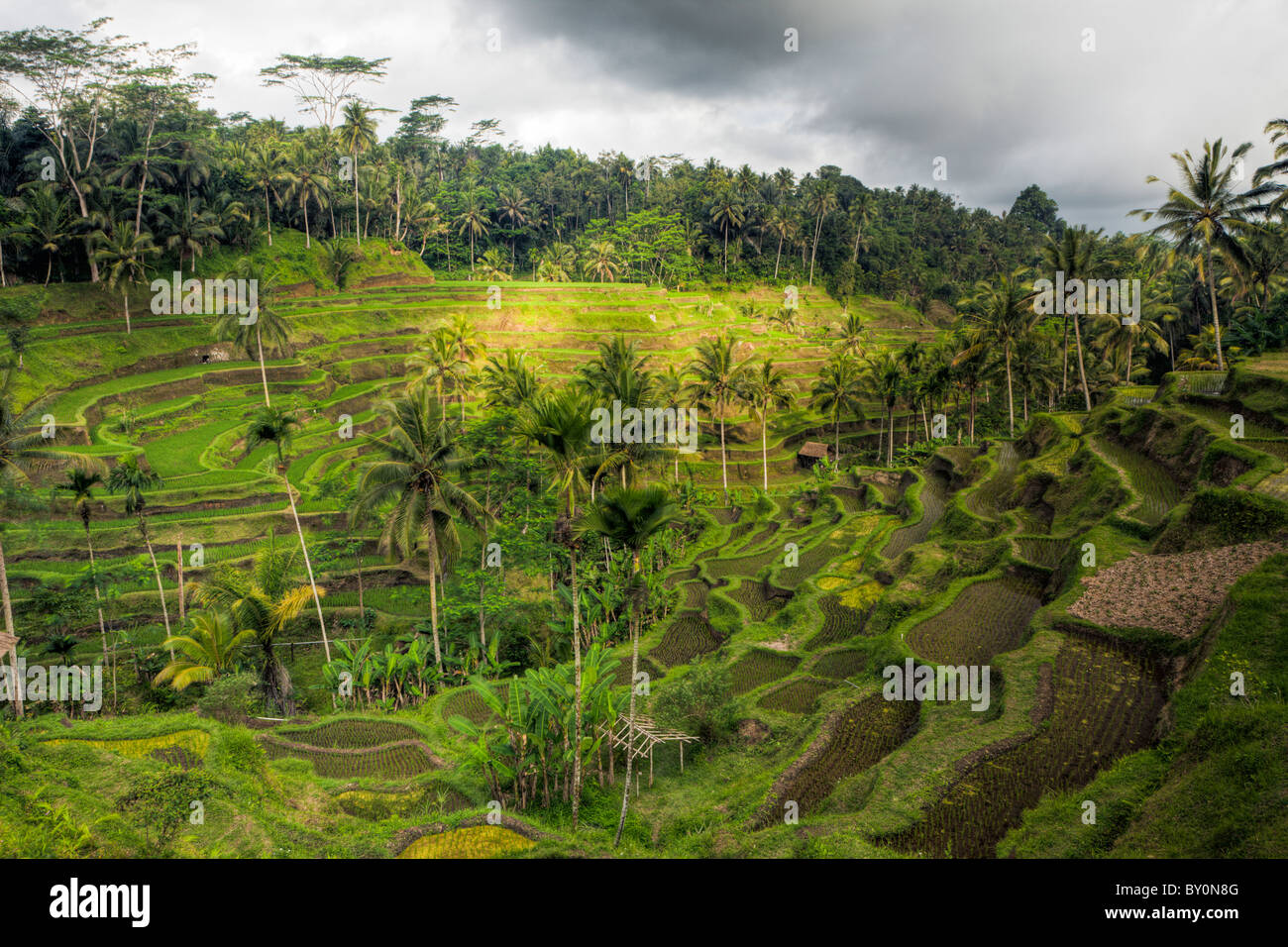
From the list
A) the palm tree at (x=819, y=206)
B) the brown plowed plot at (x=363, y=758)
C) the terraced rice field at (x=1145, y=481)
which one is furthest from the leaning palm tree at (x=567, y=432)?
the palm tree at (x=819, y=206)

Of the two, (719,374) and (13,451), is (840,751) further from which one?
(719,374)

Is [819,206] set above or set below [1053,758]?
above

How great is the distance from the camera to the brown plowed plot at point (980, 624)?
17781 mm

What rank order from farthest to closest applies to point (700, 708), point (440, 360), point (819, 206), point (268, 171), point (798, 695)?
point (819, 206)
point (268, 171)
point (440, 360)
point (798, 695)
point (700, 708)

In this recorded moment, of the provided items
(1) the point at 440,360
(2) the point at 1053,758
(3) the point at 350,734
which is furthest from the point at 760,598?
(1) the point at 440,360

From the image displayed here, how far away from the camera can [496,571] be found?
29.4 metres

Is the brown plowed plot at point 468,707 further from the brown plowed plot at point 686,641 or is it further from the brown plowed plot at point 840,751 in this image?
the brown plowed plot at point 840,751

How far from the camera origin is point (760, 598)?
28422 millimetres

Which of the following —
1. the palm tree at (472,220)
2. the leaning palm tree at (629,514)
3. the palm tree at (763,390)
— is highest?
the palm tree at (472,220)

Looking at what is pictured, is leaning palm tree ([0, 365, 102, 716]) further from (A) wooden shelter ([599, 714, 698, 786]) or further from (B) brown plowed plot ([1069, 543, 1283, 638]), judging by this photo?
(B) brown plowed plot ([1069, 543, 1283, 638])

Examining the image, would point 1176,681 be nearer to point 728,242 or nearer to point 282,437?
point 282,437

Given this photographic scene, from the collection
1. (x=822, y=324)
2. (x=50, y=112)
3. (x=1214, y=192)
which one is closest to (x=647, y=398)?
(x=1214, y=192)

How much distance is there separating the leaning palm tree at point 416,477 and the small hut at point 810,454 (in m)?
36.7

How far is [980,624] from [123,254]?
60.3m
